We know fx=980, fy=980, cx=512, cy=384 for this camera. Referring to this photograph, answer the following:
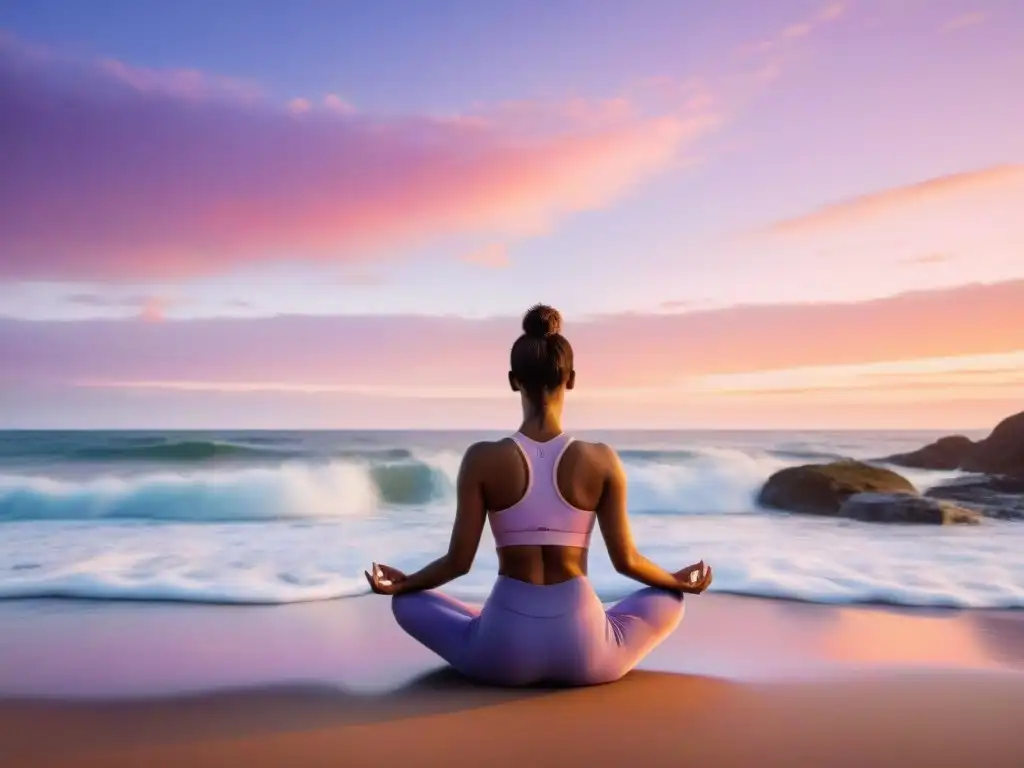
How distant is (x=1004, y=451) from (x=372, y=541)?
1456 cm

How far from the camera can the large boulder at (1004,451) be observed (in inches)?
731

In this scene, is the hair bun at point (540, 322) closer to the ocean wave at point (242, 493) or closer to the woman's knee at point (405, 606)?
the woman's knee at point (405, 606)

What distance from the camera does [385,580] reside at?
4.16 meters

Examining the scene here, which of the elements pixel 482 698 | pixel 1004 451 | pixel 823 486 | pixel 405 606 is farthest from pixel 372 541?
pixel 1004 451

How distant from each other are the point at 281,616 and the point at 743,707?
10.2ft

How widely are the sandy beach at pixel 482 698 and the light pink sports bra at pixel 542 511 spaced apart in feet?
2.22

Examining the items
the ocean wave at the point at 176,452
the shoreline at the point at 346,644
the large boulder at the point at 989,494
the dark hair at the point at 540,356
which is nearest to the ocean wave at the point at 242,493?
the ocean wave at the point at 176,452

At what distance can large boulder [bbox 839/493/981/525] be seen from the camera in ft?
37.6

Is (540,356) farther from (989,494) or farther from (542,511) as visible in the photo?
(989,494)

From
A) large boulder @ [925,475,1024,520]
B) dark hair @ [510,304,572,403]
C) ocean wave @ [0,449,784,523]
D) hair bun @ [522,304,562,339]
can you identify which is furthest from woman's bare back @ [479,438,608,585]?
large boulder @ [925,475,1024,520]

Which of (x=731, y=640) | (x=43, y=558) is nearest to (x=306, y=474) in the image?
(x=43, y=558)

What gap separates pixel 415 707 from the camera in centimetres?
400

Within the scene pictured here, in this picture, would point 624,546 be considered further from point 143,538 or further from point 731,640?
point 143,538

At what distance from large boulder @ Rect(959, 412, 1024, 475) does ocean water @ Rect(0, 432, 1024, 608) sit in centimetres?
143
